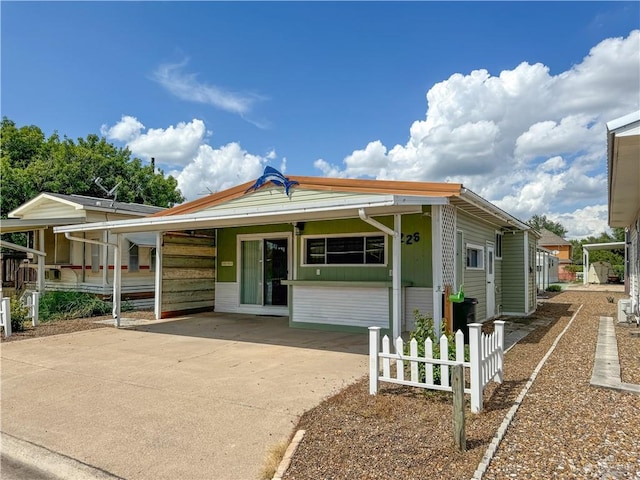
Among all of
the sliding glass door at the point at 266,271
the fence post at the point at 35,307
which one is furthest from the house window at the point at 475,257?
the fence post at the point at 35,307

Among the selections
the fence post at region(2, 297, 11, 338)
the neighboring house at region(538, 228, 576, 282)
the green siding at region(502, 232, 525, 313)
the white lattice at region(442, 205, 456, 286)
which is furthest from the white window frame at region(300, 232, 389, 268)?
the neighboring house at region(538, 228, 576, 282)

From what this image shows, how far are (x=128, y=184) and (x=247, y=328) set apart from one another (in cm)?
2061

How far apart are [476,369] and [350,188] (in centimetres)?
527

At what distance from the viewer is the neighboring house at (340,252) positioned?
743cm

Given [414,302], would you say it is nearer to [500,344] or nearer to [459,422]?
[500,344]

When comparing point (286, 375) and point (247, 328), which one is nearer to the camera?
point (286, 375)

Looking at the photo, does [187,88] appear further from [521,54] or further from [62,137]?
[62,137]

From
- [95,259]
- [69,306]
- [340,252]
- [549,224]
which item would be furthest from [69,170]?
[549,224]

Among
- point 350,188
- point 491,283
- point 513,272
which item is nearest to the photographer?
point 350,188

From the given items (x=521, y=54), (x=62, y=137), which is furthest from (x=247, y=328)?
(x=62, y=137)

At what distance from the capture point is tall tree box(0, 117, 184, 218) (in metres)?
21.1

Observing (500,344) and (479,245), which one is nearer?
(500,344)

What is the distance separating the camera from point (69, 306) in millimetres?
12570

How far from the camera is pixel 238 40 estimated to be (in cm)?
1130
